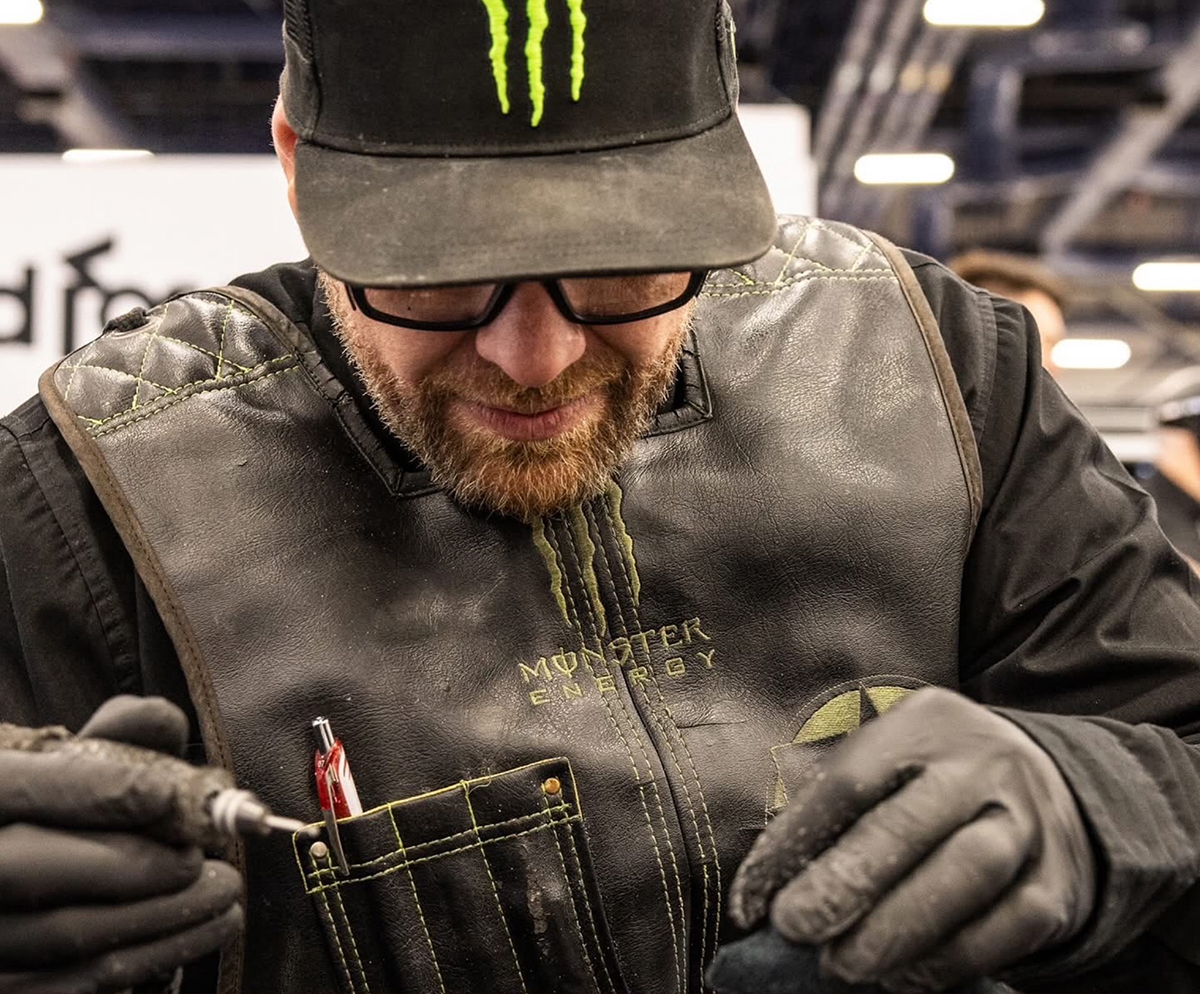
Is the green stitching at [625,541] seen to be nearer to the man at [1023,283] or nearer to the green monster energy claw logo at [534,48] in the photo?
the green monster energy claw logo at [534,48]

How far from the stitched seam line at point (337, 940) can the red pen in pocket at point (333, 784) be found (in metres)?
0.02

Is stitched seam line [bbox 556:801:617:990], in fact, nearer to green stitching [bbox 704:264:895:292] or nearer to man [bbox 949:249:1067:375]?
green stitching [bbox 704:264:895:292]

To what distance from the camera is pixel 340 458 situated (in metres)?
1.16

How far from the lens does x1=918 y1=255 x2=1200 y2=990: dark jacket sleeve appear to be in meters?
0.96

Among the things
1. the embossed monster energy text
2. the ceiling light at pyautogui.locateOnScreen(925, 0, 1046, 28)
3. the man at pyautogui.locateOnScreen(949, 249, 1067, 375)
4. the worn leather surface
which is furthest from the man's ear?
the ceiling light at pyautogui.locateOnScreen(925, 0, 1046, 28)

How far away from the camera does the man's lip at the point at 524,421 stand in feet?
3.46

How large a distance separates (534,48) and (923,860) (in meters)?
0.53

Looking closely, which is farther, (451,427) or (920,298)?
(920,298)

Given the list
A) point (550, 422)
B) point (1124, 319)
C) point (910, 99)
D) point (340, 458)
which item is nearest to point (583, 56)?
point (550, 422)

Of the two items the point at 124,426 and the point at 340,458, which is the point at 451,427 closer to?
the point at 340,458

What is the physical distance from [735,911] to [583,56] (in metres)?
0.52

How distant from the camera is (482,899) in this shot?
1090mm

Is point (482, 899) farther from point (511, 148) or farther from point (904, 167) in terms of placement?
point (904, 167)

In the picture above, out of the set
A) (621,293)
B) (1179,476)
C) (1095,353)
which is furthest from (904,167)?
(1095,353)
